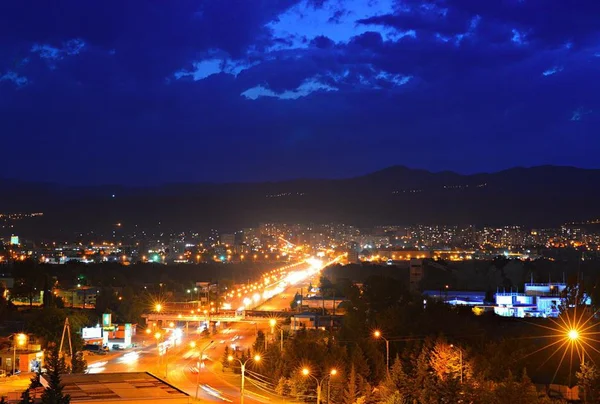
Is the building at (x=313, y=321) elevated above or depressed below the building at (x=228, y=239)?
below

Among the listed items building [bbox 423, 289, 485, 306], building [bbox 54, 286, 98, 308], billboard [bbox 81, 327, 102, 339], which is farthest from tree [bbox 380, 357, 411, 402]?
building [bbox 54, 286, 98, 308]

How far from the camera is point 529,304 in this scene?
141 feet

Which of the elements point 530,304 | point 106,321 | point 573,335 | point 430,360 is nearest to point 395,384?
point 430,360

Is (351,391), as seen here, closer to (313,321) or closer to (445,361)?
(445,361)

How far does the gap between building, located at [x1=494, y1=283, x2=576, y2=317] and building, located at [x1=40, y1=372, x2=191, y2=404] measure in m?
21.0

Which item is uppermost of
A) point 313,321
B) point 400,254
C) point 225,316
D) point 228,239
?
point 228,239

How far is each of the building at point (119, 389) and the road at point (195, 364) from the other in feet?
4.89

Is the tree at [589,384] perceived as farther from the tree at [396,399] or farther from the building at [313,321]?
the building at [313,321]

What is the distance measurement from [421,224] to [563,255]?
2324 inches

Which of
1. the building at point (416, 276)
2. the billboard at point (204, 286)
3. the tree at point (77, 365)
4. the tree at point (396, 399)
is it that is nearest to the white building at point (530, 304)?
the building at point (416, 276)

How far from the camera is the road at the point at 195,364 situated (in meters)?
24.9

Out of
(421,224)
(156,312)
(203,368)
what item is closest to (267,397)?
(203,368)

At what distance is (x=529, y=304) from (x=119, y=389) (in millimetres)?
26393

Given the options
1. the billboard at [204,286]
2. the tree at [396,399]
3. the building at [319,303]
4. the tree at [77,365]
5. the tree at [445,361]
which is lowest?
the tree at [396,399]
